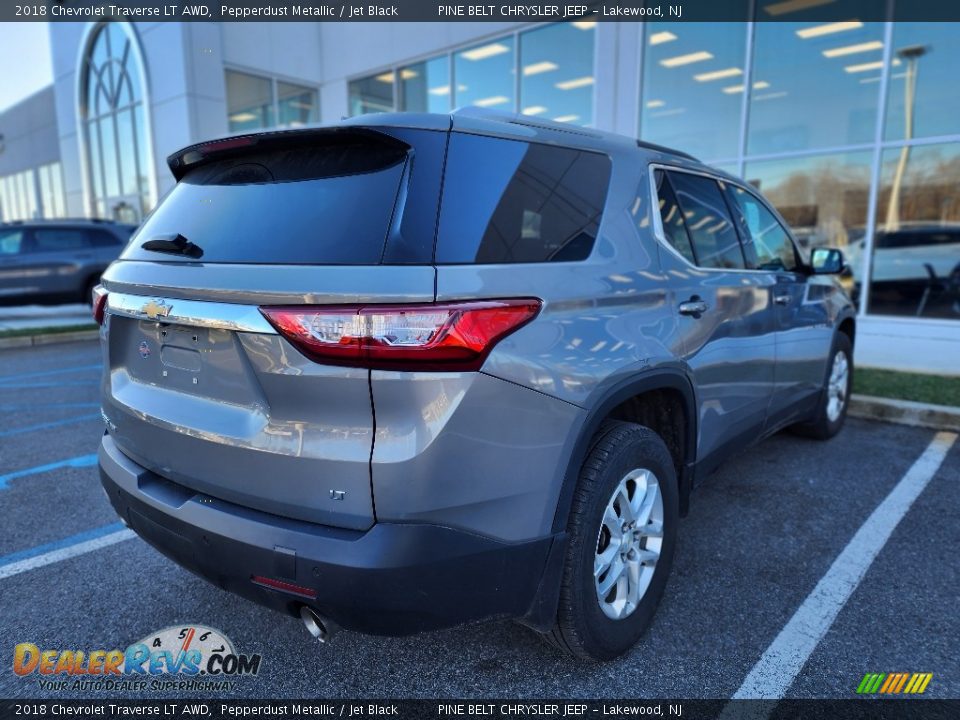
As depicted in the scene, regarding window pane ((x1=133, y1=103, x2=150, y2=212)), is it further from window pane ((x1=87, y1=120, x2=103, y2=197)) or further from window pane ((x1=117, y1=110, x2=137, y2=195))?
window pane ((x1=87, y1=120, x2=103, y2=197))

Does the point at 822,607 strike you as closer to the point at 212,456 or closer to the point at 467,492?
the point at 467,492

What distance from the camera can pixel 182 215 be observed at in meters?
2.31

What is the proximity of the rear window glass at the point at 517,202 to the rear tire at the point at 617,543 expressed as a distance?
0.70m

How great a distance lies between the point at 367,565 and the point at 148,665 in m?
1.31

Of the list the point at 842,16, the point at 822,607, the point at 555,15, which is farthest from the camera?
the point at 555,15

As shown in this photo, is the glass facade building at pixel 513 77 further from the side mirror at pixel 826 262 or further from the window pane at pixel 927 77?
the side mirror at pixel 826 262

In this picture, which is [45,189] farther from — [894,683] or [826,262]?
[894,683]

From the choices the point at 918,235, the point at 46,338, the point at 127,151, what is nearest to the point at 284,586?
the point at 918,235

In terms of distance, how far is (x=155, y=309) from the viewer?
2.06m

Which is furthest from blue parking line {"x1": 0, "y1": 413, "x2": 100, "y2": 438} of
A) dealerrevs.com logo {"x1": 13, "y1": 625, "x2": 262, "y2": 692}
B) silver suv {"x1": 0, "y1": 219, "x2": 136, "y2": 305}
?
silver suv {"x1": 0, "y1": 219, "x2": 136, "y2": 305}

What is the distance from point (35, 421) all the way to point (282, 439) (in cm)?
498

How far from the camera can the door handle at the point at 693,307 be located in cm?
259

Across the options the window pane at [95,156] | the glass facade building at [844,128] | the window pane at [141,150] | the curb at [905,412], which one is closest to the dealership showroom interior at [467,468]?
the curb at [905,412]

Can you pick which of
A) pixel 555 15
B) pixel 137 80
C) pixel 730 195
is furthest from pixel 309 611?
pixel 137 80
